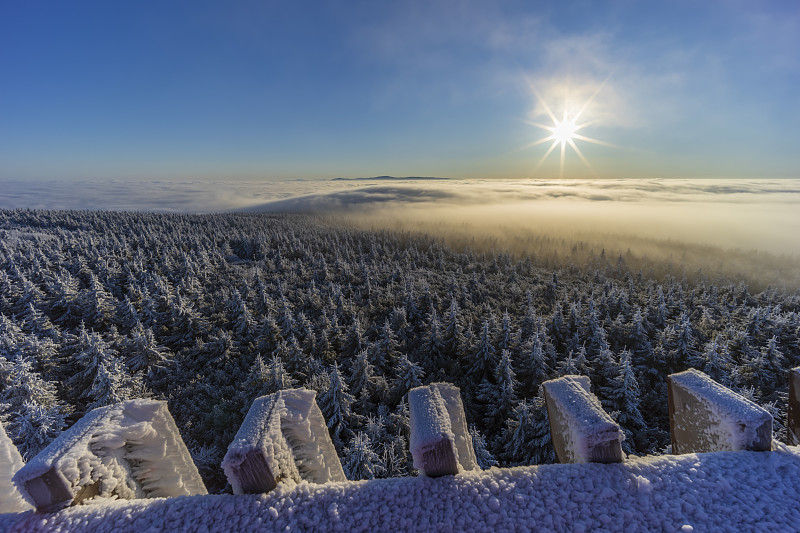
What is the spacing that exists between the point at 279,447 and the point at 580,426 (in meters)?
2.64

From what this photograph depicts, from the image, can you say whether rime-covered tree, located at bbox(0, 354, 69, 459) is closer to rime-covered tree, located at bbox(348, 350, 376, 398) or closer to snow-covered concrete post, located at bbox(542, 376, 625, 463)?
rime-covered tree, located at bbox(348, 350, 376, 398)

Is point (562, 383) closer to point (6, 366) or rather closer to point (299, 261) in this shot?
point (6, 366)

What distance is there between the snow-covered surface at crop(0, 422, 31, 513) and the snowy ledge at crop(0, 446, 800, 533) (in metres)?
1.37

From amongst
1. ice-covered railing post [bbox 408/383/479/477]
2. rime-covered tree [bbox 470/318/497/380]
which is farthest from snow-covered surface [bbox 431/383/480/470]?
rime-covered tree [bbox 470/318/497/380]

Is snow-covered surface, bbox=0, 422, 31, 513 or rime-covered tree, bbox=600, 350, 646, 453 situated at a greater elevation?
snow-covered surface, bbox=0, 422, 31, 513

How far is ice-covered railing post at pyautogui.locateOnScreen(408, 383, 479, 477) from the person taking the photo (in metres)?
2.42

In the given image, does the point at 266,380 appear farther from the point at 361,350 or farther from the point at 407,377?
the point at 407,377

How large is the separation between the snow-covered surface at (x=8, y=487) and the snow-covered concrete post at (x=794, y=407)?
7893 millimetres

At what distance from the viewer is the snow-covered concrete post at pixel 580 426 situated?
8.23 ft

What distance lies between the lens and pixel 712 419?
2.99 metres

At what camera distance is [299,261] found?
68.0 metres

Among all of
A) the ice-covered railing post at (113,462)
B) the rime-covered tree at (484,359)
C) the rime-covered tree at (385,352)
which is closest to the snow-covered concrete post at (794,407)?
the ice-covered railing post at (113,462)

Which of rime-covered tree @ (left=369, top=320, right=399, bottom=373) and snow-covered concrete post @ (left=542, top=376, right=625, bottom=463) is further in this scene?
rime-covered tree @ (left=369, top=320, right=399, bottom=373)

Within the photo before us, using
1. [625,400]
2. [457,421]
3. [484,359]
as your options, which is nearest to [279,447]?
[457,421]
